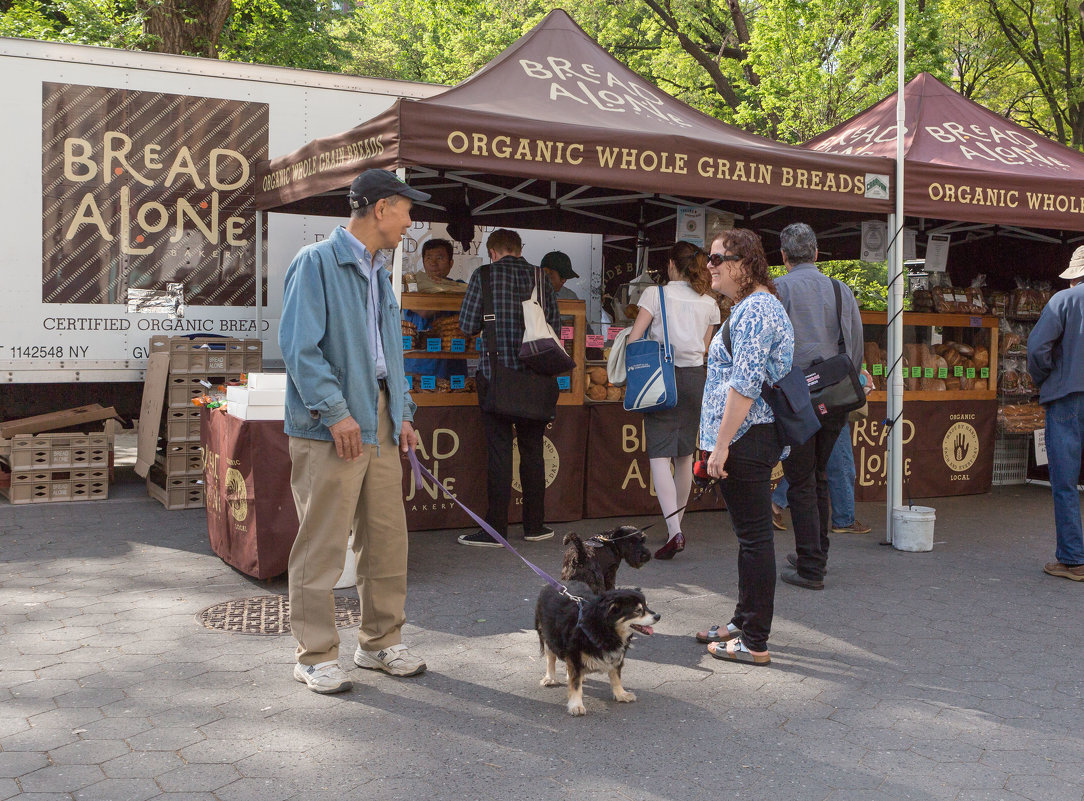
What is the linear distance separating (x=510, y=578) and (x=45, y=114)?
515cm

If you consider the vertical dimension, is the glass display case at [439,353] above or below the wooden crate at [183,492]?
above

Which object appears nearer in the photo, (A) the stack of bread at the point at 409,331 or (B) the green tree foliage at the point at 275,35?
(A) the stack of bread at the point at 409,331

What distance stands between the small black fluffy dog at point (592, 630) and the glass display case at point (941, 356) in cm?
528

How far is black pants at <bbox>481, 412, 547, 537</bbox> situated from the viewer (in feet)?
21.3

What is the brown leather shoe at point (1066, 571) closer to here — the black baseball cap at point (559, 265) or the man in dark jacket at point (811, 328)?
the man in dark jacket at point (811, 328)

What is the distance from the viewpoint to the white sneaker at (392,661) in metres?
4.09

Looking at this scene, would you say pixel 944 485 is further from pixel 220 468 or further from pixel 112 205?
pixel 112 205

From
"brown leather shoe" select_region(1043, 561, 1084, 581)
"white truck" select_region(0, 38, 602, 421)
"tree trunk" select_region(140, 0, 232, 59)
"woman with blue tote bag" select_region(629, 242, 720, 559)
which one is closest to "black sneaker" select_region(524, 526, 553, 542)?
"woman with blue tote bag" select_region(629, 242, 720, 559)

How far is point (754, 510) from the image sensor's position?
4.23 meters

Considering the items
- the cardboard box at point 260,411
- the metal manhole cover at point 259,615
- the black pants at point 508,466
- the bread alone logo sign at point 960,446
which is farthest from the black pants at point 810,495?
the bread alone logo sign at point 960,446

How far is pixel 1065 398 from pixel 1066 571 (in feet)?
3.53

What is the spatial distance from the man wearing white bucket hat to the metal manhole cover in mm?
4271

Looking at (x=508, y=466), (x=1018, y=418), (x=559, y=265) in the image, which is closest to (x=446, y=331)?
(x=508, y=466)

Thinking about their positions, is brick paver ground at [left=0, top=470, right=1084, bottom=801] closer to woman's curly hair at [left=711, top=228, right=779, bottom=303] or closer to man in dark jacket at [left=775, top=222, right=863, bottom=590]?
man in dark jacket at [left=775, top=222, right=863, bottom=590]
